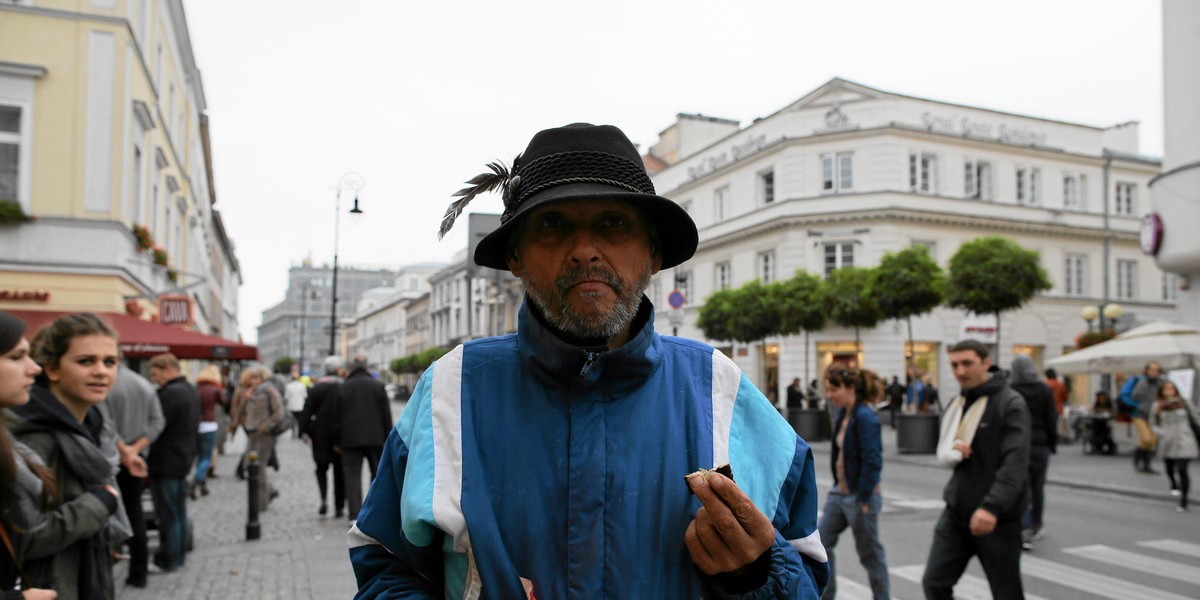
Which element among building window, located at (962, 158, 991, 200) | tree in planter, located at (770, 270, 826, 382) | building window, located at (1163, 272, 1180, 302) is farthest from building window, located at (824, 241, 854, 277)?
building window, located at (1163, 272, 1180, 302)

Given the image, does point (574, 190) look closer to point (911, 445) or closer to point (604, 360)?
→ point (604, 360)

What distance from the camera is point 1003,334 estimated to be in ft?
109

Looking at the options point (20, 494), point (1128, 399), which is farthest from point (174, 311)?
point (1128, 399)

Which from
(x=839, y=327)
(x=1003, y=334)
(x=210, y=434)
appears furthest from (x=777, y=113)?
(x=210, y=434)

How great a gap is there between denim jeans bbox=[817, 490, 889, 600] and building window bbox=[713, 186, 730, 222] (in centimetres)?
3382

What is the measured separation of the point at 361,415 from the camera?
9328mm

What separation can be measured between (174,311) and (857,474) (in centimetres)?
1548

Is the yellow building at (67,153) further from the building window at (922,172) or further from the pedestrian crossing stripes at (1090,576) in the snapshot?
the building window at (922,172)

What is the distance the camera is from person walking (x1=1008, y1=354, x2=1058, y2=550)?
849 centimetres

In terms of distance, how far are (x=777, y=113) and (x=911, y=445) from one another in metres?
21.1

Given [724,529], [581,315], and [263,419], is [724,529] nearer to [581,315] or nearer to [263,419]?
[581,315]

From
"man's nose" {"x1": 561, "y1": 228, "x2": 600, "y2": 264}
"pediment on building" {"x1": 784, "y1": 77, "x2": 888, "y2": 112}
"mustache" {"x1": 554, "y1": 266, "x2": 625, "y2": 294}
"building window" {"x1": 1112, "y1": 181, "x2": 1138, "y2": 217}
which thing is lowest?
"mustache" {"x1": 554, "y1": 266, "x2": 625, "y2": 294}

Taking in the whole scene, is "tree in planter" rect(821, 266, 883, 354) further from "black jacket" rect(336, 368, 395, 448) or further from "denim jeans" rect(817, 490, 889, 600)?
"denim jeans" rect(817, 490, 889, 600)

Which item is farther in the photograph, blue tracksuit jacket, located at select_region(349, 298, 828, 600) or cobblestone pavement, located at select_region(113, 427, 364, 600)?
cobblestone pavement, located at select_region(113, 427, 364, 600)
